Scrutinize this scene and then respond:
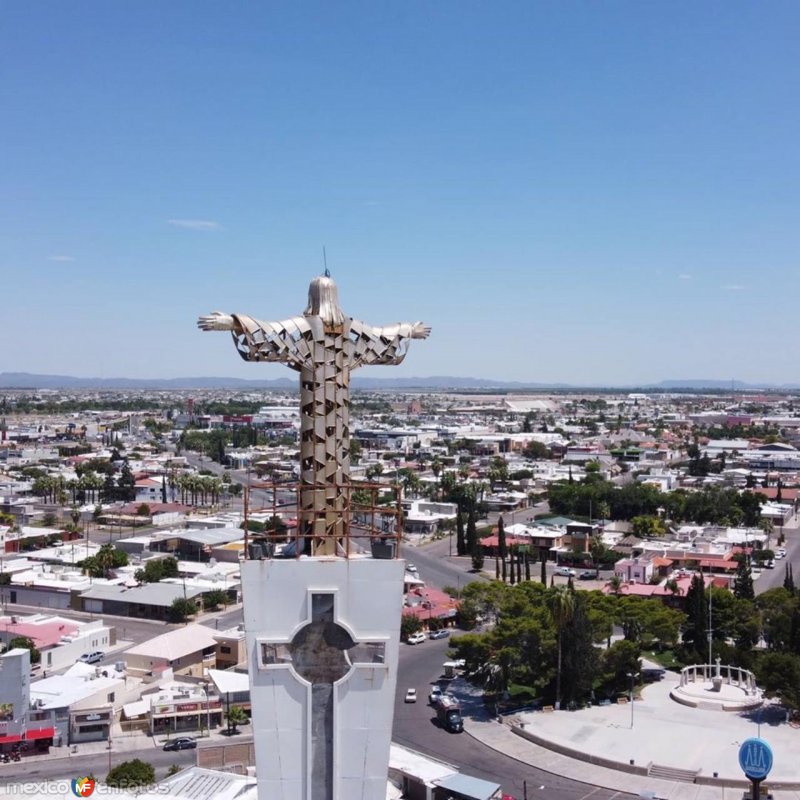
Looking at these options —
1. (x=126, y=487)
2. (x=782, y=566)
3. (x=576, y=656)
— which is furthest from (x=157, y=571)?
(x=782, y=566)

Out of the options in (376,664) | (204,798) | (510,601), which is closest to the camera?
(376,664)

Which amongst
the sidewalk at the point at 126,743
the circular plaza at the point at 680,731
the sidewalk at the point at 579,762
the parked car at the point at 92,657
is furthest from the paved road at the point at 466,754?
the parked car at the point at 92,657

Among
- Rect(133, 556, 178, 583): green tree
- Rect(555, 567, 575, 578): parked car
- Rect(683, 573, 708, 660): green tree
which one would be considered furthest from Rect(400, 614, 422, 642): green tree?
Rect(555, 567, 575, 578): parked car

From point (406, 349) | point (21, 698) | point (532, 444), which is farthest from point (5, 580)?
point (532, 444)

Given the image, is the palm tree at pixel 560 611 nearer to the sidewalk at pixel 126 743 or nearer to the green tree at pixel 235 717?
the sidewalk at pixel 126 743

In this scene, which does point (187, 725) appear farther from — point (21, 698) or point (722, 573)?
point (722, 573)

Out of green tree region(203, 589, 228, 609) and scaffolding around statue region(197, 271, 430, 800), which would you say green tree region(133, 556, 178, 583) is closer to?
green tree region(203, 589, 228, 609)
